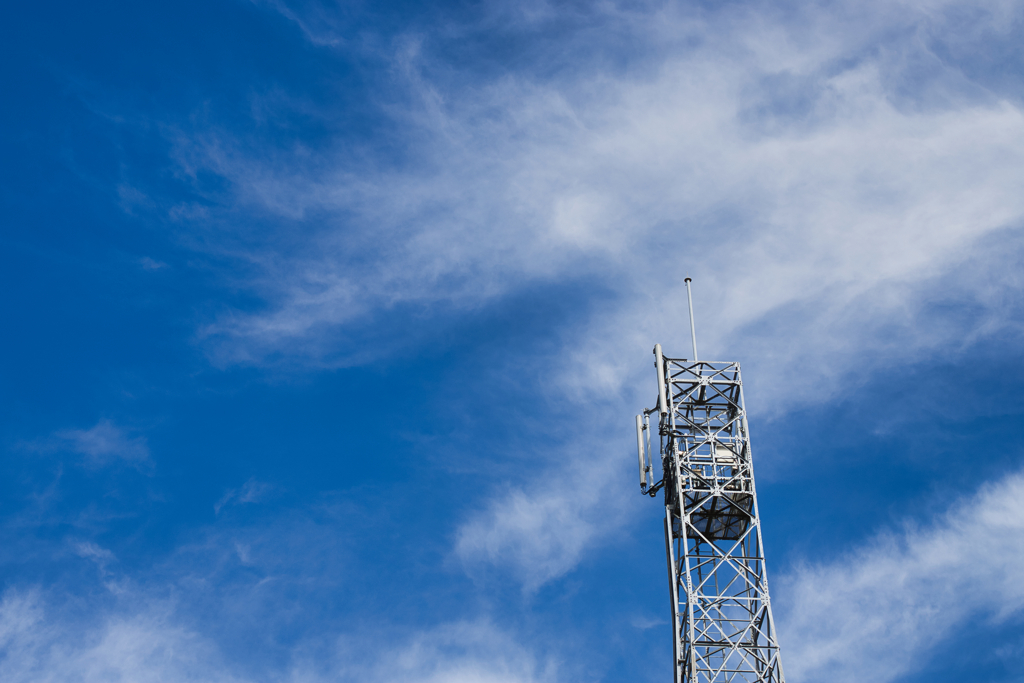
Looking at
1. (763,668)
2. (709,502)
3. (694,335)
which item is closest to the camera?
(763,668)

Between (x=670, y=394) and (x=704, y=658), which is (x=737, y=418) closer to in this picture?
(x=670, y=394)

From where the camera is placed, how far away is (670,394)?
64812mm

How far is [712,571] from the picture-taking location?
5997 centimetres

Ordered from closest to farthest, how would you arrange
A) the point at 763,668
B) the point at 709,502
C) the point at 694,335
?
the point at 763,668 < the point at 709,502 < the point at 694,335

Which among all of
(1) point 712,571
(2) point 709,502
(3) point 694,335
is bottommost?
(1) point 712,571

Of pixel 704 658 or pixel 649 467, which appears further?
pixel 649 467

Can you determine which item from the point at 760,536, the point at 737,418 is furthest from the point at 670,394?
the point at 760,536

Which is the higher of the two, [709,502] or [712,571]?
[709,502]

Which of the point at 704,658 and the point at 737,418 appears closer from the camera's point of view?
the point at 704,658

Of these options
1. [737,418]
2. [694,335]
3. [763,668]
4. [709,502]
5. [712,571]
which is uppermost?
[694,335]

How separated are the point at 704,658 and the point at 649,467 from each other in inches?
445

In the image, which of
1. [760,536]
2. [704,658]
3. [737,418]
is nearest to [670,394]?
[737,418]

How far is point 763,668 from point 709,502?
9030mm

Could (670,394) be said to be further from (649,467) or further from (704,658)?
(704,658)
